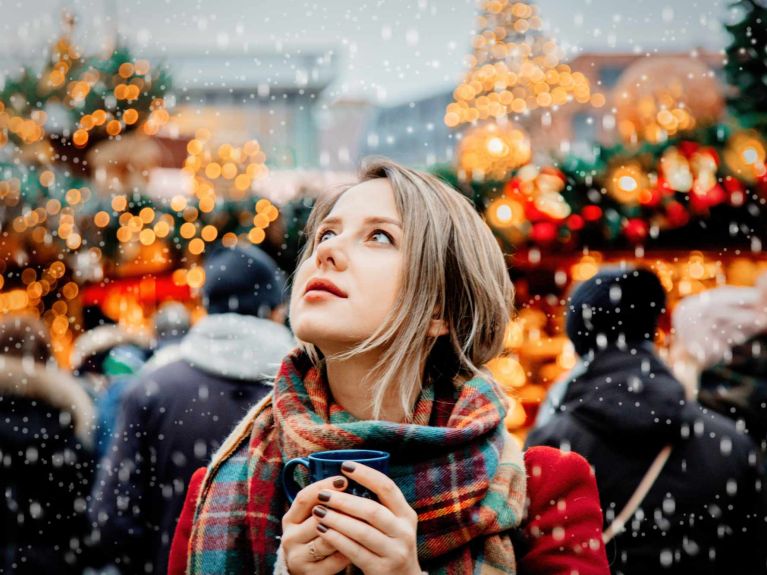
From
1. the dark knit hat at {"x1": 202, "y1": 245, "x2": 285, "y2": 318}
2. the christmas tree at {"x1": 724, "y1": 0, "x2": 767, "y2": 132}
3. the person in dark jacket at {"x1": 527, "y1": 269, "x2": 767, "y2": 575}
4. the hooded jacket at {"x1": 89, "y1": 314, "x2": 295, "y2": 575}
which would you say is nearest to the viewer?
the person in dark jacket at {"x1": 527, "y1": 269, "x2": 767, "y2": 575}

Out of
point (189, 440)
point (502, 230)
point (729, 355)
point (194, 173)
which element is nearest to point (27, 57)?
point (194, 173)

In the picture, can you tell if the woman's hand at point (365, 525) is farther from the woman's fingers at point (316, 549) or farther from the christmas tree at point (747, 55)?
the christmas tree at point (747, 55)

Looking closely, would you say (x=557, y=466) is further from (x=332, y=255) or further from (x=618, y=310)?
(x=618, y=310)

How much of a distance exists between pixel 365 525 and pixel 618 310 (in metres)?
1.71

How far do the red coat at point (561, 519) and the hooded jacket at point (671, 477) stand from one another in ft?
3.28

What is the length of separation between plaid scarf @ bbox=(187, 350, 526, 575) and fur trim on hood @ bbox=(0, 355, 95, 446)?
1.70 m

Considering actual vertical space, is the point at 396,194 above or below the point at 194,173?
above

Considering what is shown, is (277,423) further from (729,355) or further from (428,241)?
(729,355)

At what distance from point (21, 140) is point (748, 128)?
8.07 metres

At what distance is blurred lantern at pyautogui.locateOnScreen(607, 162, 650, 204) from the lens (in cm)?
399

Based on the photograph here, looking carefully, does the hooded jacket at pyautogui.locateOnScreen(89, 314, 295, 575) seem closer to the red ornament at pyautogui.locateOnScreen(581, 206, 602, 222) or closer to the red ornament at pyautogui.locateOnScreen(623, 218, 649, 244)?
the red ornament at pyautogui.locateOnScreen(581, 206, 602, 222)

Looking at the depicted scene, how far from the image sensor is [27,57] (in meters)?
8.90

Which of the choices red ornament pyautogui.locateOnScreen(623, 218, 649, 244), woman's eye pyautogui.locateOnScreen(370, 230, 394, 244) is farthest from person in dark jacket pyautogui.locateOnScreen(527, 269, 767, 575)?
red ornament pyautogui.locateOnScreen(623, 218, 649, 244)

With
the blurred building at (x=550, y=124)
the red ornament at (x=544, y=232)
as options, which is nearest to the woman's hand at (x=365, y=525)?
the blurred building at (x=550, y=124)
